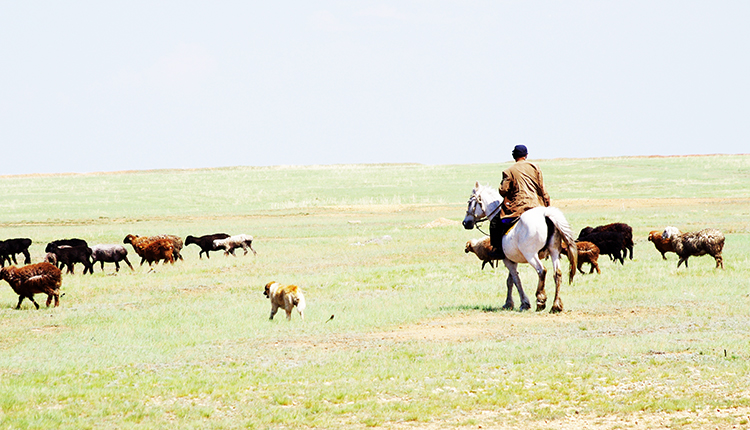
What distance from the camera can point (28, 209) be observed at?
58750mm

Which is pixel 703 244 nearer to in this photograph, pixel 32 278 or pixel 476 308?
pixel 476 308

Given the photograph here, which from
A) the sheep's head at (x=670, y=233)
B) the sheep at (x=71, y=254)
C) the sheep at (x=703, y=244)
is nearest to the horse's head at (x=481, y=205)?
the sheep at (x=703, y=244)

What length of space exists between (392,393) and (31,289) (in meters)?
11.0

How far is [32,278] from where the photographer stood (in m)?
16.8

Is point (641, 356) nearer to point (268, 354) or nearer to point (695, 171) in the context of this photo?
point (268, 354)

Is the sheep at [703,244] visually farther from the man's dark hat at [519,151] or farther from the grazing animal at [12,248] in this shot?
the grazing animal at [12,248]

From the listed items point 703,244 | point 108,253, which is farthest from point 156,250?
point 703,244

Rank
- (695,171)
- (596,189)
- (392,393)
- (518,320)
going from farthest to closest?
1. (695,171)
2. (596,189)
3. (518,320)
4. (392,393)

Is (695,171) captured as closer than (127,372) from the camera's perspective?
No

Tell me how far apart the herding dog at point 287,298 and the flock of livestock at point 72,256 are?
17.9 feet

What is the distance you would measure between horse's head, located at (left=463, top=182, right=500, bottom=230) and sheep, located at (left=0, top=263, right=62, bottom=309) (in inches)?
358

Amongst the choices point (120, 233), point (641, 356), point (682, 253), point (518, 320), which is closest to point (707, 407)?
point (641, 356)

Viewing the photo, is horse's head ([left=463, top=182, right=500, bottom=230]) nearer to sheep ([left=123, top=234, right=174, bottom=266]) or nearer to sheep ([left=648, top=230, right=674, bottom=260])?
sheep ([left=648, top=230, right=674, bottom=260])

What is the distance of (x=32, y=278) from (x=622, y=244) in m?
15.9
